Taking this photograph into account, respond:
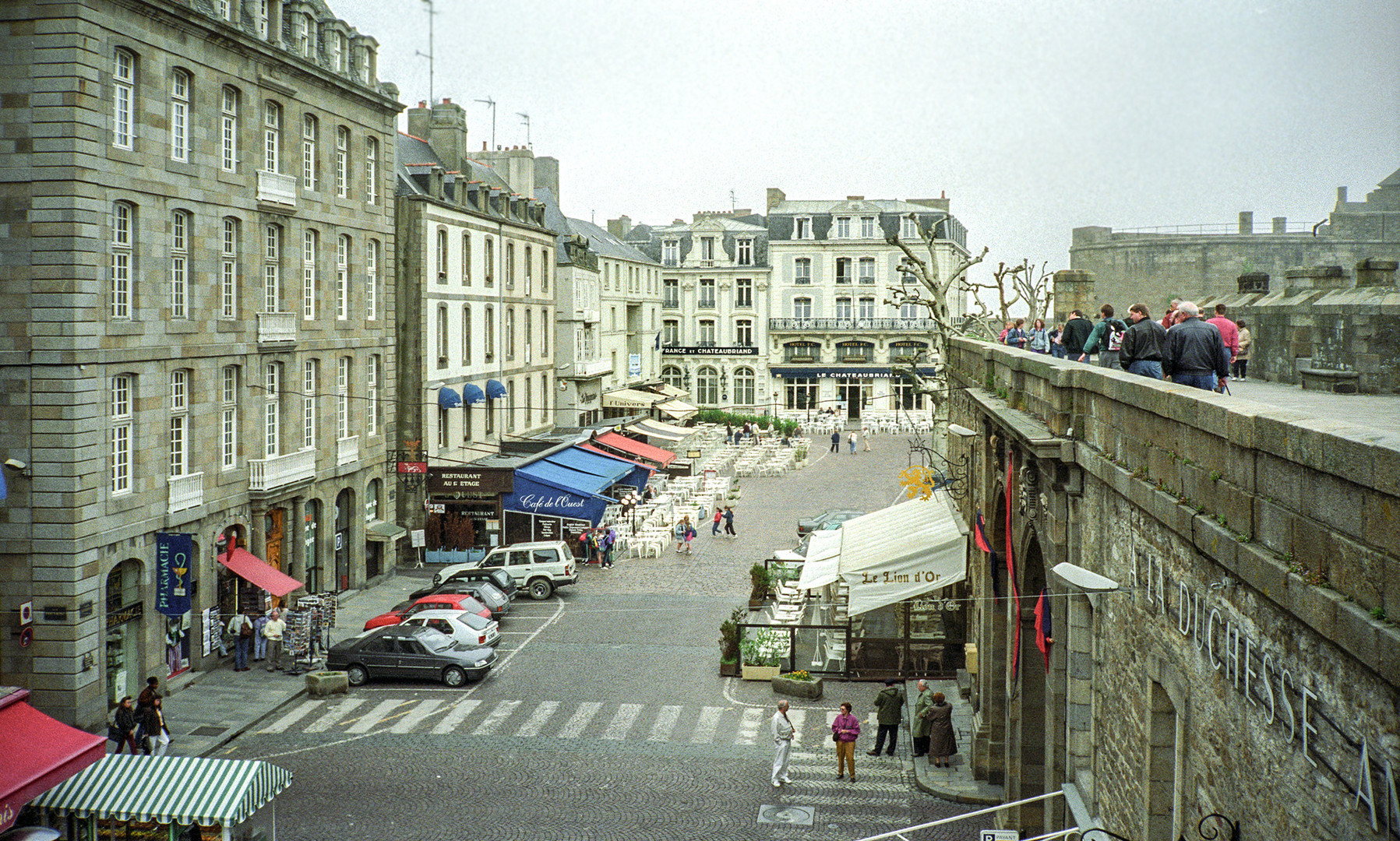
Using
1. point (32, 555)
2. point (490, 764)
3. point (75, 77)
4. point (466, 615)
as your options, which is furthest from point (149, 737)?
point (75, 77)

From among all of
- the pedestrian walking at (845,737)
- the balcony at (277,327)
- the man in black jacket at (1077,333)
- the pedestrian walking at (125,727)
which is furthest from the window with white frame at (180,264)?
the man in black jacket at (1077,333)

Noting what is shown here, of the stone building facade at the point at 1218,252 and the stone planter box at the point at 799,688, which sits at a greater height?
the stone building facade at the point at 1218,252

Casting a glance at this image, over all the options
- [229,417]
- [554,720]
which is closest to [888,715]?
[554,720]

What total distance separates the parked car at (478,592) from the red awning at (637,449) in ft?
47.9

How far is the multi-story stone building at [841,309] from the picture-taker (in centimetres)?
7256

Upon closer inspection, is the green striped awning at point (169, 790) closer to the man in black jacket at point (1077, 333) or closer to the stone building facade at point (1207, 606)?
the stone building facade at point (1207, 606)

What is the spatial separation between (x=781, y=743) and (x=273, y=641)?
12327mm

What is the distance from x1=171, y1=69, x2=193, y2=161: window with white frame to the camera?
23.2m

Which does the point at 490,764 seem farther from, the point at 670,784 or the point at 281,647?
the point at 281,647

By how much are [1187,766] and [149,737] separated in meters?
16.4

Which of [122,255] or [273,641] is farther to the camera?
[273,641]

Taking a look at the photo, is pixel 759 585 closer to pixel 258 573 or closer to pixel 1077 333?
pixel 258 573

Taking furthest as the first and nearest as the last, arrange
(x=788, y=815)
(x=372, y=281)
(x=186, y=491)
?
(x=372, y=281), (x=186, y=491), (x=788, y=815)

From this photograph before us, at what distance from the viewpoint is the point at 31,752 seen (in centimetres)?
1348
